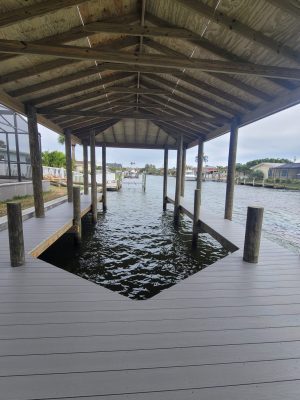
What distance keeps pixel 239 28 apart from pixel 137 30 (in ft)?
5.28

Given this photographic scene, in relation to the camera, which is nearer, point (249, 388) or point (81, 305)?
point (249, 388)

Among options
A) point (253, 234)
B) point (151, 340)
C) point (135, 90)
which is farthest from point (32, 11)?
point (253, 234)

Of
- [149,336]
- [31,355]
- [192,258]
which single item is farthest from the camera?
[192,258]

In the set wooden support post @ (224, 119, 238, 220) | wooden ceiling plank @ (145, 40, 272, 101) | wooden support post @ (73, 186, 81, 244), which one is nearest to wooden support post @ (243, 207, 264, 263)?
wooden ceiling plank @ (145, 40, 272, 101)

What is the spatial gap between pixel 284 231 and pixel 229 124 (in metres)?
5.85

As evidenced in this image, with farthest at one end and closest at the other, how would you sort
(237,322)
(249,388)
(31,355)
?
1. (237,322)
2. (31,355)
3. (249,388)

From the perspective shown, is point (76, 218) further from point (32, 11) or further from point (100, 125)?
point (100, 125)

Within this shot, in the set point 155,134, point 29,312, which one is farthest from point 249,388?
point 155,134

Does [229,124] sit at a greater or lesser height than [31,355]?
greater

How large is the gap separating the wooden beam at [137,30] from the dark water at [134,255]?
477 cm

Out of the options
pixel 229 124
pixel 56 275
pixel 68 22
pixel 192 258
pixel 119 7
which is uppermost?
pixel 119 7

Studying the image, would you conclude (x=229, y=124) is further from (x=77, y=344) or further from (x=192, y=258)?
(x=77, y=344)

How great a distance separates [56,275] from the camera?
3.47 metres

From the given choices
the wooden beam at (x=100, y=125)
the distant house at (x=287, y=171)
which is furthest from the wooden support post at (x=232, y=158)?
the distant house at (x=287, y=171)
